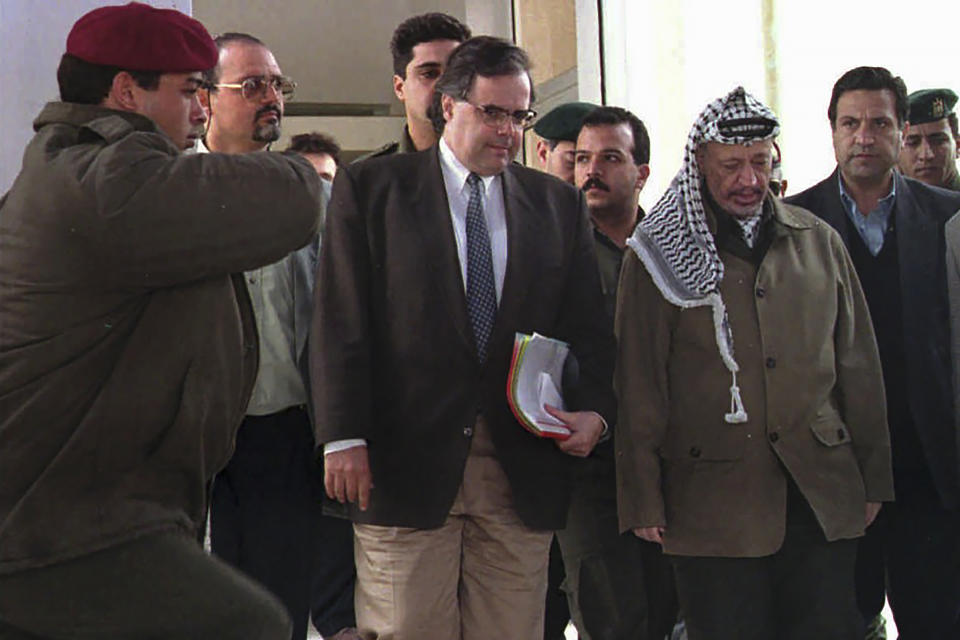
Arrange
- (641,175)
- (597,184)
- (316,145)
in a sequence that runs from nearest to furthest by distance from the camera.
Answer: (597,184) < (641,175) < (316,145)

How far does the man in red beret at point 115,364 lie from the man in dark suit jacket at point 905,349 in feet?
6.77

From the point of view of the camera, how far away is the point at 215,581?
2.20 m

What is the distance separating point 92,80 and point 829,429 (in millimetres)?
1964

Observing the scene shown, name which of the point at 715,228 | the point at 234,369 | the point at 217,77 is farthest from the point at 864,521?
the point at 217,77

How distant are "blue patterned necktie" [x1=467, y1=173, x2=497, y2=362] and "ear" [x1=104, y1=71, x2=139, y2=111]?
105cm

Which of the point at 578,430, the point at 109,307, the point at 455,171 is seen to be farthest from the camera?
the point at 455,171

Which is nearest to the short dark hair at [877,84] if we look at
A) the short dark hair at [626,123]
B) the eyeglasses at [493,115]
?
the short dark hair at [626,123]

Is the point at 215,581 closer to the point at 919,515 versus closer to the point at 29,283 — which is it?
the point at 29,283

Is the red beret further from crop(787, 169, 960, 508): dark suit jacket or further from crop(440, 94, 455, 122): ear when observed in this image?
crop(787, 169, 960, 508): dark suit jacket

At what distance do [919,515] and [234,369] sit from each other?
2.19 m

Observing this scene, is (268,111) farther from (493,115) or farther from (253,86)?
A: (493,115)

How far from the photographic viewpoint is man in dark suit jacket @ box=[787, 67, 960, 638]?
3684 millimetres

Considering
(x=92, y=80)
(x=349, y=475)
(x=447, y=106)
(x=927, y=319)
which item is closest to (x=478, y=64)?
(x=447, y=106)

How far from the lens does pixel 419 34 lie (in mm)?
4012
